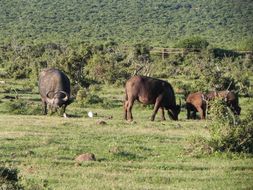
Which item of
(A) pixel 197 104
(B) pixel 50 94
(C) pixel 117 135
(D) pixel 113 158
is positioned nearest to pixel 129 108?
(A) pixel 197 104

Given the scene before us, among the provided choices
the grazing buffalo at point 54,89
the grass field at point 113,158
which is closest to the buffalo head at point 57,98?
the grazing buffalo at point 54,89

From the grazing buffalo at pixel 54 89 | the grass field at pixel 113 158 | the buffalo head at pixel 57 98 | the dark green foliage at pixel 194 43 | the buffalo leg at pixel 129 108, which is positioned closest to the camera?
the grass field at pixel 113 158

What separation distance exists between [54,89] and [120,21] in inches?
2563

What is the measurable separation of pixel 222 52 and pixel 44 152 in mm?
53666

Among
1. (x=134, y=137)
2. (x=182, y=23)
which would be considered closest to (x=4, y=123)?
(x=134, y=137)

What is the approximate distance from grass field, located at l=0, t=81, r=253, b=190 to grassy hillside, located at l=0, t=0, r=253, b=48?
189ft

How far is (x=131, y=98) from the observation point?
878 inches

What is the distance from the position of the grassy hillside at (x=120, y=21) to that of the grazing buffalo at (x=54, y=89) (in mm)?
49923

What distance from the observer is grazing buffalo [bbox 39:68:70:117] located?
24000 millimetres

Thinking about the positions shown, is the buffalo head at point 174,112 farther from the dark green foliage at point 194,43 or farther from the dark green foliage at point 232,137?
the dark green foliage at point 194,43

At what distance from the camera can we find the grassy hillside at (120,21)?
265 ft

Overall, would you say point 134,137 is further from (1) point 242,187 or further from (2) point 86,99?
(2) point 86,99

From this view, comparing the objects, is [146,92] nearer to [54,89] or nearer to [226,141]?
[54,89]

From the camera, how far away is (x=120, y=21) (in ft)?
293
